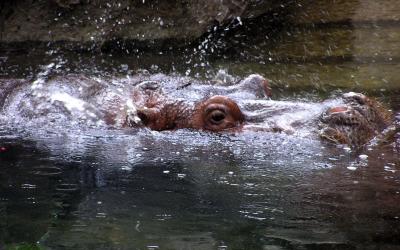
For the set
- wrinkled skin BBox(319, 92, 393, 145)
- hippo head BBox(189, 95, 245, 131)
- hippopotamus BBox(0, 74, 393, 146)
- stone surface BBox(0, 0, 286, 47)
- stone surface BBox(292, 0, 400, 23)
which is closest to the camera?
wrinkled skin BBox(319, 92, 393, 145)

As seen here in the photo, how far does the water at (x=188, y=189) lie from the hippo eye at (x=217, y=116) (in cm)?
14

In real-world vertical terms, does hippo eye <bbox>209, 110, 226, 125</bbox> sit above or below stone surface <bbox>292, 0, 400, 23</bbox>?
below

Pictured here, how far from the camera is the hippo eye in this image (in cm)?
489

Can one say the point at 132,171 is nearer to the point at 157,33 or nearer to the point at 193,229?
the point at 193,229

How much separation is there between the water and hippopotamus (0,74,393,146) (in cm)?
9

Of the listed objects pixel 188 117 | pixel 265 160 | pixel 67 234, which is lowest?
pixel 67 234

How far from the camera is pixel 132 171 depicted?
4.09 meters

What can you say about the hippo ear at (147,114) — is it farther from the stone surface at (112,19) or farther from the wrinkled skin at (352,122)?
the stone surface at (112,19)

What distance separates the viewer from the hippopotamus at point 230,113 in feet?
14.8

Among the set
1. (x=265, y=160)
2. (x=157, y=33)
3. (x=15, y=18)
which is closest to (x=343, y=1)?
(x=157, y=33)

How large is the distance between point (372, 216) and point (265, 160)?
1.27 meters

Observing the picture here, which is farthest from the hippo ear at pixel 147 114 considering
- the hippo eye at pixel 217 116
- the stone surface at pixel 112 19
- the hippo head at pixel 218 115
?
the stone surface at pixel 112 19

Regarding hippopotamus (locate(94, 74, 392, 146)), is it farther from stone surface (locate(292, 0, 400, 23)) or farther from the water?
stone surface (locate(292, 0, 400, 23))

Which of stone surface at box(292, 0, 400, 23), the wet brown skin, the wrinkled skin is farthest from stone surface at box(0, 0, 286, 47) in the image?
the wrinkled skin
